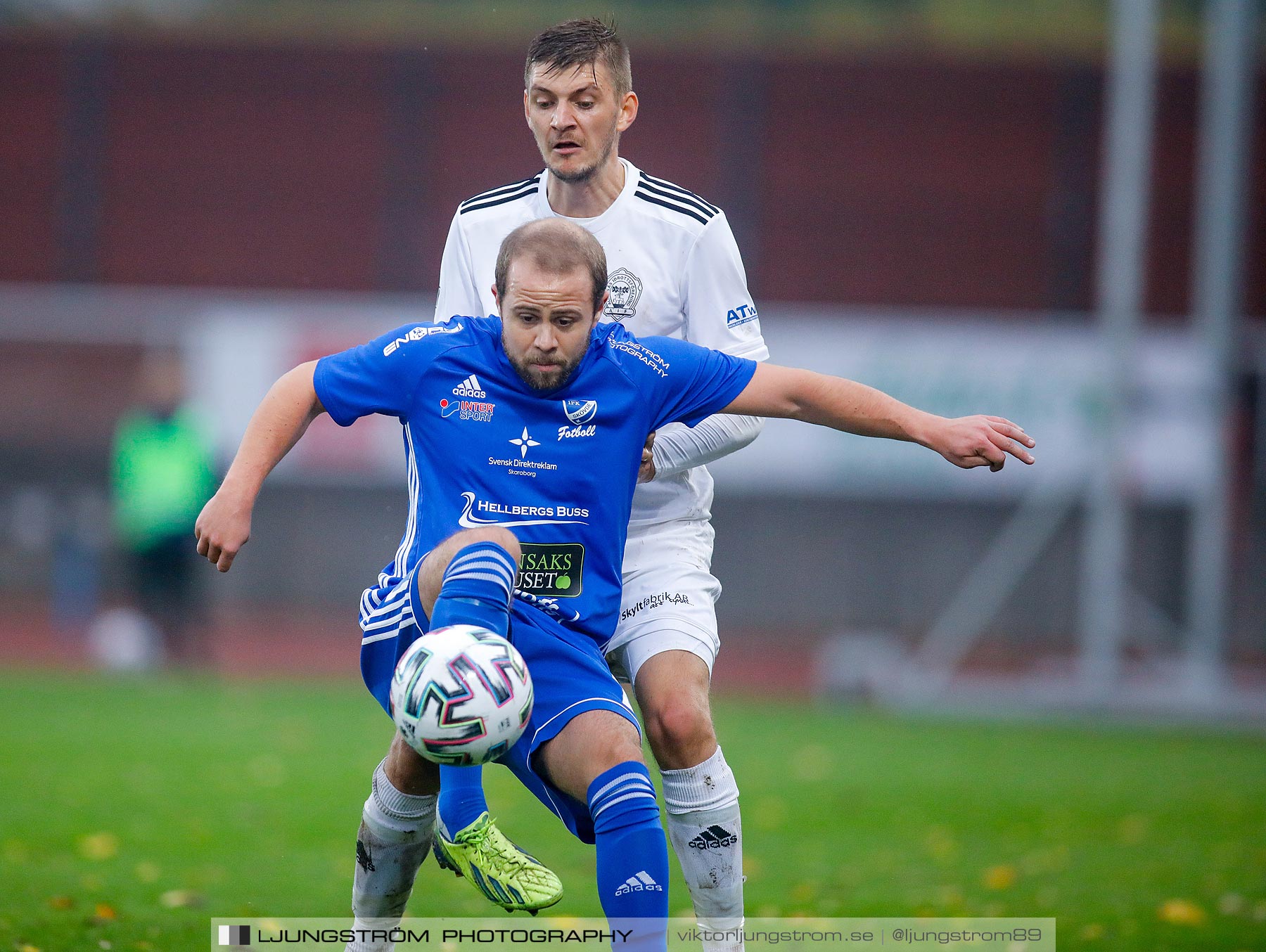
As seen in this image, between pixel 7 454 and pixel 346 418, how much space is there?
57.6 ft

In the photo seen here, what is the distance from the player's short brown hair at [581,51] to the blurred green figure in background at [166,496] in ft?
30.3

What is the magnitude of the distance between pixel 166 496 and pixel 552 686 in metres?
9.98

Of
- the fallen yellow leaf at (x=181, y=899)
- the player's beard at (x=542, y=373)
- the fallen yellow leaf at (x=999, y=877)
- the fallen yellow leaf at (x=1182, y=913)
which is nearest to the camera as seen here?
the player's beard at (x=542, y=373)

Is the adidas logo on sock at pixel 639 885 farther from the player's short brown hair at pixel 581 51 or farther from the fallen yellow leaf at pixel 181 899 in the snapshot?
the fallen yellow leaf at pixel 181 899

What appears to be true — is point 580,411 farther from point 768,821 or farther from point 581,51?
point 768,821

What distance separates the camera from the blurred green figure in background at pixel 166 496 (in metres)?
13.0

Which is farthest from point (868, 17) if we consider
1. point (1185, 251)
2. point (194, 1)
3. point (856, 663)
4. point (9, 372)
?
point (9, 372)

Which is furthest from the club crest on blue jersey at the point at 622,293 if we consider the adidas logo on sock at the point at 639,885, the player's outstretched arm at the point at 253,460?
the adidas logo on sock at the point at 639,885

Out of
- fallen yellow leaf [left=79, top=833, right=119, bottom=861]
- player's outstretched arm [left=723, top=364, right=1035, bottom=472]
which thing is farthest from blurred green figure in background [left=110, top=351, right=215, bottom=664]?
player's outstretched arm [left=723, top=364, right=1035, bottom=472]

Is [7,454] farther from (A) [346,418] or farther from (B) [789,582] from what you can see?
(A) [346,418]

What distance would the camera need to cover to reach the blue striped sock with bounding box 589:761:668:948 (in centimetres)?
373

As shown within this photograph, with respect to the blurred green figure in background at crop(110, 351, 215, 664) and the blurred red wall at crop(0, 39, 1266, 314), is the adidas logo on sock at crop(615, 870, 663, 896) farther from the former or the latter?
the blurred red wall at crop(0, 39, 1266, 314)

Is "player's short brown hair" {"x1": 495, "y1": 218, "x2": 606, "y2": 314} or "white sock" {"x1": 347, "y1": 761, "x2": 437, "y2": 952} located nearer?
"player's short brown hair" {"x1": 495, "y1": 218, "x2": 606, "y2": 314}

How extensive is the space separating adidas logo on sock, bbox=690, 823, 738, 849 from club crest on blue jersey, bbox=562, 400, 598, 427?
1.21 meters
